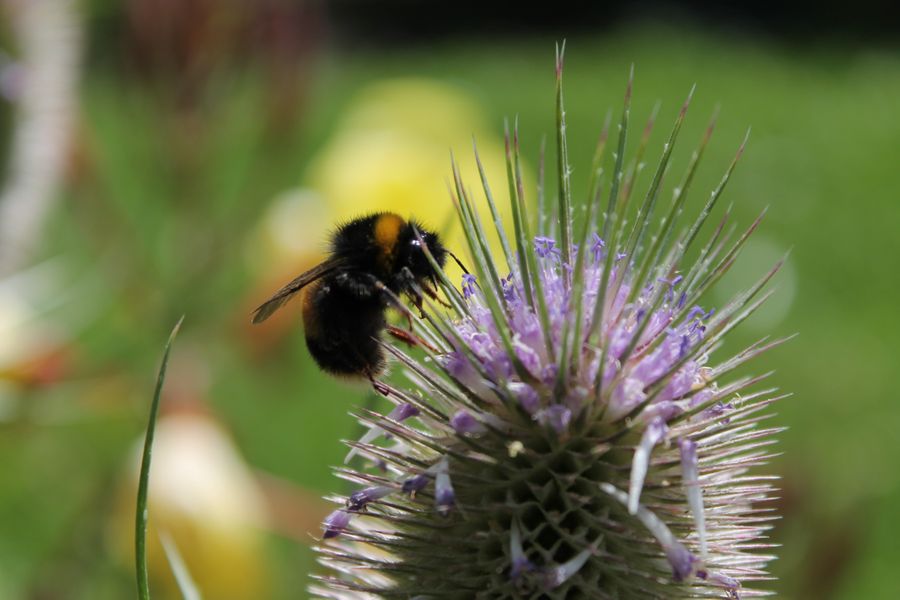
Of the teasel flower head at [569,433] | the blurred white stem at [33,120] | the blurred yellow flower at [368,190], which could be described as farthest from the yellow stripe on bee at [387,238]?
the blurred yellow flower at [368,190]

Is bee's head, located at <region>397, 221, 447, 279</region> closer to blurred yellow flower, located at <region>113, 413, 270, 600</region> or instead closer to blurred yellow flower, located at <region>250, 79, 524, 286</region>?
blurred yellow flower, located at <region>113, 413, 270, 600</region>

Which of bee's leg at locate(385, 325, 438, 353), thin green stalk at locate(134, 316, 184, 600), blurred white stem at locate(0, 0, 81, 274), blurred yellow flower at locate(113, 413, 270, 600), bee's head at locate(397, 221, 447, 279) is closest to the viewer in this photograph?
thin green stalk at locate(134, 316, 184, 600)

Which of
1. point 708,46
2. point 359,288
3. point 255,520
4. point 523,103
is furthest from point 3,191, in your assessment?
point 708,46

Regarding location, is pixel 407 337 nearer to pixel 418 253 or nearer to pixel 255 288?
pixel 418 253

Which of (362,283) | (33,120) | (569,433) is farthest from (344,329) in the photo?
(33,120)

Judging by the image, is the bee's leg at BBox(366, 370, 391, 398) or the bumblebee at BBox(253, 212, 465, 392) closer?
the bee's leg at BBox(366, 370, 391, 398)

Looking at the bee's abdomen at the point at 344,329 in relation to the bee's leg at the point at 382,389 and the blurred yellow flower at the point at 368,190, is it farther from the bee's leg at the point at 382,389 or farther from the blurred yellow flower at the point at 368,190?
the blurred yellow flower at the point at 368,190

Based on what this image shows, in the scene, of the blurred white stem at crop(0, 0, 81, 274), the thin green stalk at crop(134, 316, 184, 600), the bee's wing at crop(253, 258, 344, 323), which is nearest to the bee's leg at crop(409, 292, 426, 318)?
the bee's wing at crop(253, 258, 344, 323)

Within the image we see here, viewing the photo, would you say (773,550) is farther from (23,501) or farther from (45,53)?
(23,501)
